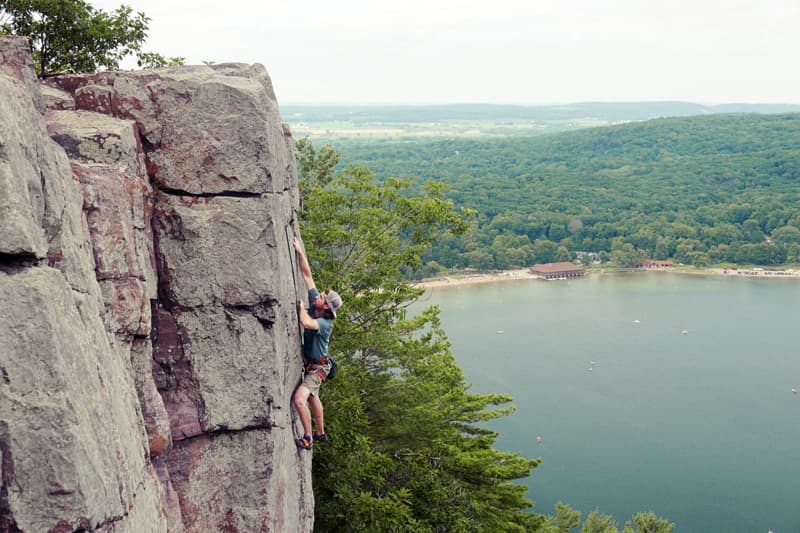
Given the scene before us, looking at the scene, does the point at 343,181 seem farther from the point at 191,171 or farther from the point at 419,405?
the point at 191,171

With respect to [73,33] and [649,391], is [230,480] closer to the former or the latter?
[73,33]

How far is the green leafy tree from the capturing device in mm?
9078

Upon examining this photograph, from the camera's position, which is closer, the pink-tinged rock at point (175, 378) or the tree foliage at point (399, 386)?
the pink-tinged rock at point (175, 378)

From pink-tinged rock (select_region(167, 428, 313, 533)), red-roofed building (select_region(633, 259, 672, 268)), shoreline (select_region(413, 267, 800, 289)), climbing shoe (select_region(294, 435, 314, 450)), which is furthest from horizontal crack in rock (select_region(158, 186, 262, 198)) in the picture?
red-roofed building (select_region(633, 259, 672, 268))

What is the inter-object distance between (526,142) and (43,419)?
481 feet

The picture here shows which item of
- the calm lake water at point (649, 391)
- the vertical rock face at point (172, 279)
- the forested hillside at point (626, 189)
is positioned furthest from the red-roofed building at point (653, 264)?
the vertical rock face at point (172, 279)

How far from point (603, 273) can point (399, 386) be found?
2467 inches

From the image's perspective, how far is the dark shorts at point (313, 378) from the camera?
17.3 ft

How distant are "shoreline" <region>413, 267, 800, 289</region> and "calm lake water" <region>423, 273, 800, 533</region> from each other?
96.0 inches

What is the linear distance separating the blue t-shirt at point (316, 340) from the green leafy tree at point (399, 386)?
3184mm

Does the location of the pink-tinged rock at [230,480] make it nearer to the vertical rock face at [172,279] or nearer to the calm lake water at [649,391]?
the vertical rock face at [172,279]

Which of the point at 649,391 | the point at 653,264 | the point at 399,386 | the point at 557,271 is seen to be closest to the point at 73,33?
the point at 399,386

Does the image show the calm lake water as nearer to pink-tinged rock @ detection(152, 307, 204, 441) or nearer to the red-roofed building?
the red-roofed building

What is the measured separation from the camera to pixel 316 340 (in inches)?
211
